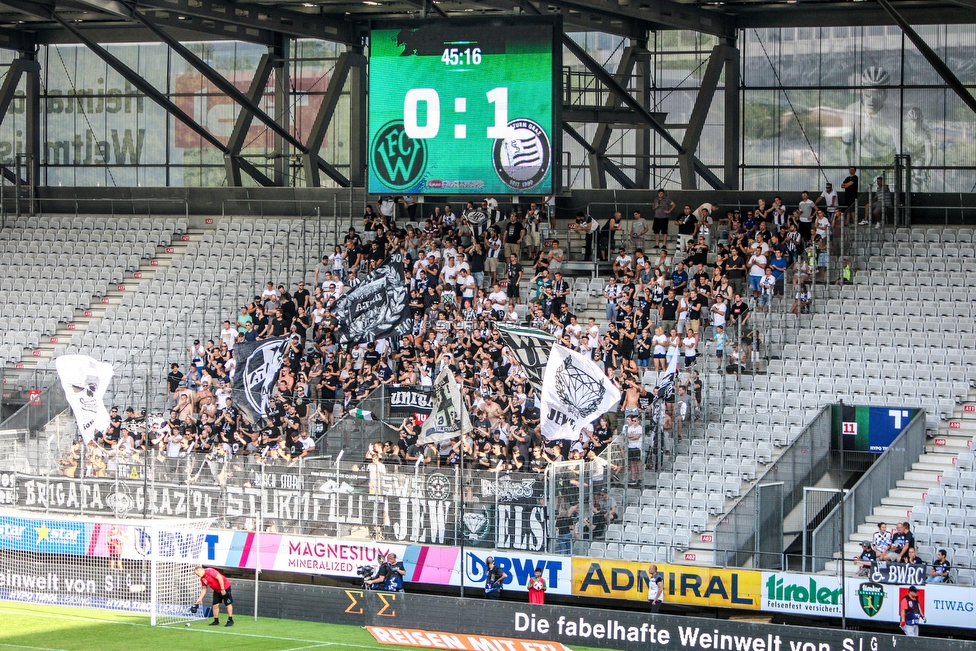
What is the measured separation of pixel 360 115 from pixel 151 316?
285 inches

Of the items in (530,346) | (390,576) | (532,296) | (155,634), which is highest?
(532,296)

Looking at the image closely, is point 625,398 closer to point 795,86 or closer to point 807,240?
point 807,240

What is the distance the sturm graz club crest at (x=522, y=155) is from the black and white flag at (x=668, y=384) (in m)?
4.12

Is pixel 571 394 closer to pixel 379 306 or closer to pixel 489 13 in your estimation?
pixel 379 306

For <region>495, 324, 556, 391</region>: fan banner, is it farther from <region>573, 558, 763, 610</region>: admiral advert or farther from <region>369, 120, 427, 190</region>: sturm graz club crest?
<region>369, 120, 427, 190</region>: sturm graz club crest

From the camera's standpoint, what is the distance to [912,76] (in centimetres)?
3278

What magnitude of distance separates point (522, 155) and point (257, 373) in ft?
19.8

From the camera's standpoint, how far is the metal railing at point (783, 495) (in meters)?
20.6

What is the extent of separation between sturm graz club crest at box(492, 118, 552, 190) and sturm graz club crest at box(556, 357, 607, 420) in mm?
5526

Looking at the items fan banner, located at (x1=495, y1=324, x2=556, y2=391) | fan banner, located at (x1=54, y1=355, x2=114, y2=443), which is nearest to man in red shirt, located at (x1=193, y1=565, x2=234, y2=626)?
fan banner, located at (x1=54, y1=355, x2=114, y2=443)

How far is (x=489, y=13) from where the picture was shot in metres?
32.8

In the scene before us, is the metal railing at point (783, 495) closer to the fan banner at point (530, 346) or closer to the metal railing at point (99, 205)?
the fan banner at point (530, 346)

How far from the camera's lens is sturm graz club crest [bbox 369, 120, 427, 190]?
2656cm

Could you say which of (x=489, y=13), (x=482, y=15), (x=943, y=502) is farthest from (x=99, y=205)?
(x=943, y=502)
